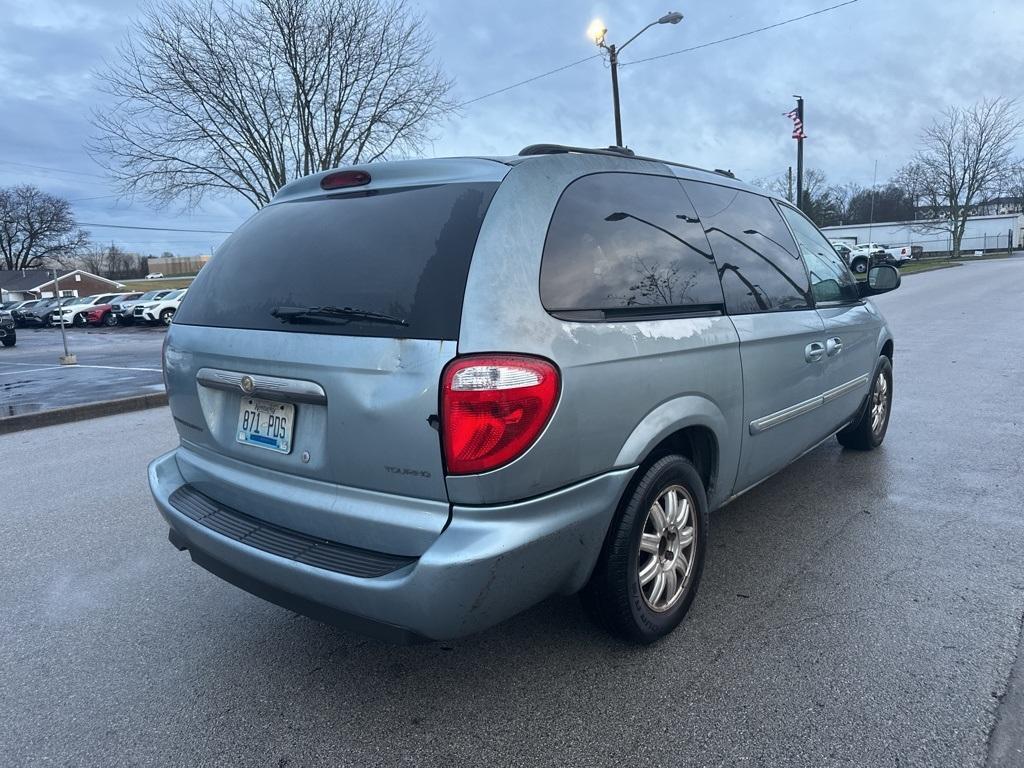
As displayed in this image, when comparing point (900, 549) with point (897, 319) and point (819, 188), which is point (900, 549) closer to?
point (897, 319)

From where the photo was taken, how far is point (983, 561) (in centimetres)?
325

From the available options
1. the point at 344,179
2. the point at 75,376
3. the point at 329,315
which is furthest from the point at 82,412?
the point at 329,315

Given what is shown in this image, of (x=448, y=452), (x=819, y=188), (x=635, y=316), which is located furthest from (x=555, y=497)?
(x=819, y=188)

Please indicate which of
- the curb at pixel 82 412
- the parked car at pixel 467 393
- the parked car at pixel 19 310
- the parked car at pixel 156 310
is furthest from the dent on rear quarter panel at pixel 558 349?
the parked car at pixel 19 310

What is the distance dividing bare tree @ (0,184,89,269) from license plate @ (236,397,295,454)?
95200mm

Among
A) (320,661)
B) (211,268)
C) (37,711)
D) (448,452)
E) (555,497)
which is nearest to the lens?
(448,452)

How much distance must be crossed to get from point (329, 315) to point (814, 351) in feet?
8.53

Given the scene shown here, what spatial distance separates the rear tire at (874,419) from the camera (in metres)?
4.86

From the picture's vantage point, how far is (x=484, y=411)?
1.97 metres

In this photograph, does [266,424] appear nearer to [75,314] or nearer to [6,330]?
[6,330]

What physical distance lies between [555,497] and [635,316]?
75 centimetres

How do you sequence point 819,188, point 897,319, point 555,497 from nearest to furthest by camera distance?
point 555,497 < point 897,319 < point 819,188

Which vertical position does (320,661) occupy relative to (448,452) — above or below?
below

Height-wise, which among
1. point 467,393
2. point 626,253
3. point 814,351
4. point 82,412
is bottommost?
point 82,412
